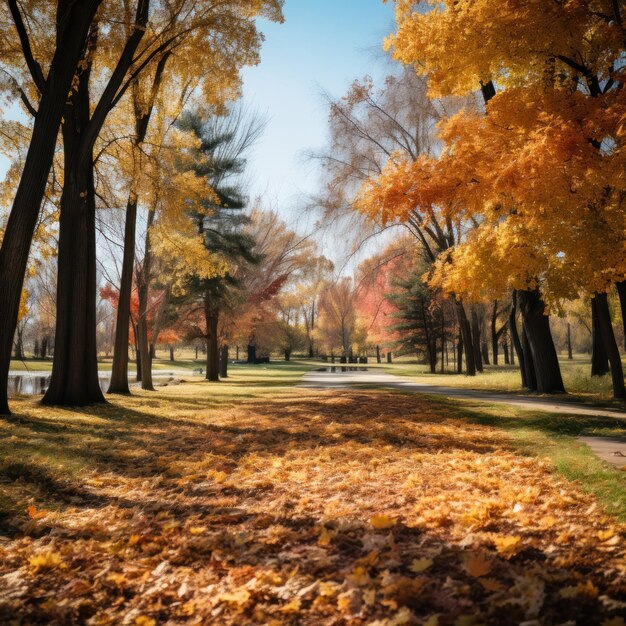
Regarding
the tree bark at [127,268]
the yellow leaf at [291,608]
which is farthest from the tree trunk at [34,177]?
the yellow leaf at [291,608]

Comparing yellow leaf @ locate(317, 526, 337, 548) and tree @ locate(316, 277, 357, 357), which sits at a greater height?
tree @ locate(316, 277, 357, 357)

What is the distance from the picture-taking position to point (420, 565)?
2.63m

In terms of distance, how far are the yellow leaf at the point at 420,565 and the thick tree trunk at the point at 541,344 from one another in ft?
39.1

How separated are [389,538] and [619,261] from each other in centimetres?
706

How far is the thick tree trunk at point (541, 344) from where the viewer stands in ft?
43.6

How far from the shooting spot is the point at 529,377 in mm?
14875

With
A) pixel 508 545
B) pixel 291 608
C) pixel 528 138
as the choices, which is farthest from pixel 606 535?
pixel 528 138

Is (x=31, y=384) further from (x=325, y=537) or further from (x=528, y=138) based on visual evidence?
(x=325, y=537)

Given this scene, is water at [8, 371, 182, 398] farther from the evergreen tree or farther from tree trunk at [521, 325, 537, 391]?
tree trunk at [521, 325, 537, 391]

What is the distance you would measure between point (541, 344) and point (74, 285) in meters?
11.5

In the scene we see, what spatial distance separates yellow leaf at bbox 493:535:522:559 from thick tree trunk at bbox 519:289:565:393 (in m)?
11.5

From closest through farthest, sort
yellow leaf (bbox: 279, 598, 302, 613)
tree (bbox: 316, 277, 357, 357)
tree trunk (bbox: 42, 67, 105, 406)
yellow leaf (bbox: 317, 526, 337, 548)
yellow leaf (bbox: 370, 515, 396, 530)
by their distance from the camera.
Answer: yellow leaf (bbox: 279, 598, 302, 613), yellow leaf (bbox: 317, 526, 337, 548), yellow leaf (bbox: 370, 515, 396, 530), tree trunk (bbox: 42, 67, 105, 406), tree (bbox: 316, 277, 357, 357)

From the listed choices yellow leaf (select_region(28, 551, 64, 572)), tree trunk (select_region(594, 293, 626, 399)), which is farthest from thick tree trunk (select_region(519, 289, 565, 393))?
yellow leaf (select_region(28, 551, 64, 572))

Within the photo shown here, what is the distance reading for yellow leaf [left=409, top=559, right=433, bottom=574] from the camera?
2611 mm
